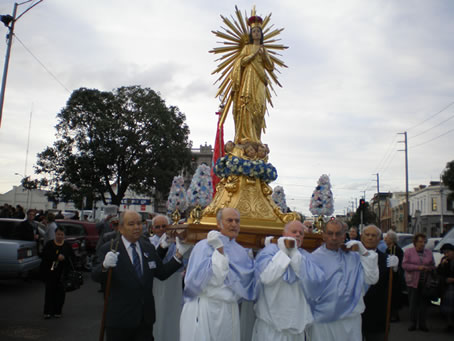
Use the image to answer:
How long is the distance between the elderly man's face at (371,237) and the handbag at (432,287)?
4.43m

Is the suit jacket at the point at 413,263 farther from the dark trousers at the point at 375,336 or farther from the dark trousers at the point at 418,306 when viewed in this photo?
the dark trousers at the point at 375,336

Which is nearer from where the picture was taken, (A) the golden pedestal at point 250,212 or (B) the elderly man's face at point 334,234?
(B) the elderly man's face at point 334,234

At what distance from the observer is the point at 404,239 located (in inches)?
612

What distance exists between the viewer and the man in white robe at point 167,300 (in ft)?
21.2

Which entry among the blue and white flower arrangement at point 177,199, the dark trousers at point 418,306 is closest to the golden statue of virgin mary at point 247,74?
the blue and white flower arrangement at point 177,199

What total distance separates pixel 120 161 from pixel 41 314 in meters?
23.8

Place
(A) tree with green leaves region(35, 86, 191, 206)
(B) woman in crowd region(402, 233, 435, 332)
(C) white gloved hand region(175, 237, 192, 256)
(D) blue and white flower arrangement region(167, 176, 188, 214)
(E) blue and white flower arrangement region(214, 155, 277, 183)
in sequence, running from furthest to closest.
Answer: (A) tree with green leaves region(35, 86, 191, 206) < (B) woman in crowd region(402, 233, 435, 332) < (D) blue and white flower arrangement region(167, 176, 188, 214) < (E) blue and white flower arrangement region(214, 155, 277, 183) < (C) white gloved hand region(175, 237, 192, 256)

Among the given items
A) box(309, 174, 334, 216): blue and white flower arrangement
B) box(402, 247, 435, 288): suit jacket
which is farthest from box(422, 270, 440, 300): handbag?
box(309, 174, 334, 216): blue and white flower arrangement

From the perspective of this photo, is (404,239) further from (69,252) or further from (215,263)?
(215,263)

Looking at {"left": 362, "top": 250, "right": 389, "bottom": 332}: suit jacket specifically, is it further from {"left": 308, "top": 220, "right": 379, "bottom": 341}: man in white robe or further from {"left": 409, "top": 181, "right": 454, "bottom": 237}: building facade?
{"left": 409, "top": 181, "right": 454, "bottom": 237}: building facade

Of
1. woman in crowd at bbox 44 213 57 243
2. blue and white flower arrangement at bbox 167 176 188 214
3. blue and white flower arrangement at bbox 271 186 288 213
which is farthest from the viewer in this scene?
woman in crowd at bbox 44 213 57 243

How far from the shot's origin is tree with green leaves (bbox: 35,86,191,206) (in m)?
31.0

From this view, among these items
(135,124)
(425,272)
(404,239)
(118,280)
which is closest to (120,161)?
(135,124)

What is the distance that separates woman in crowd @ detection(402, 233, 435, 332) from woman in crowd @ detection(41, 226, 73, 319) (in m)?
6.97
